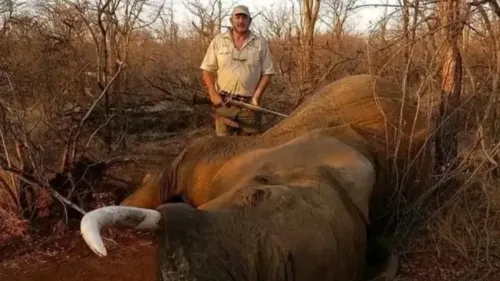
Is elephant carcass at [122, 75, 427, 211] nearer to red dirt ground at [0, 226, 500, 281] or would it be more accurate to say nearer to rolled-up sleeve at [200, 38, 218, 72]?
red dirt ground at [0, 226, 500, 281]

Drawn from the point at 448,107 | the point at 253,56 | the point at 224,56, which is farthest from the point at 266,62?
the point at 448,107

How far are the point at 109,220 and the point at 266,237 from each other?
818 mm

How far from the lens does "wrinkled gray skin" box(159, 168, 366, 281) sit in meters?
2.92

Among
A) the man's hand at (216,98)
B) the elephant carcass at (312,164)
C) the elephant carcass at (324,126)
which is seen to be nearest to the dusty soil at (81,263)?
the elephant carcass at (324,126)

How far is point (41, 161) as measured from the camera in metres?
6.03

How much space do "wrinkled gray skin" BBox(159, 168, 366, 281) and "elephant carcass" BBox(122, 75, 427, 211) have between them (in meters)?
1.62

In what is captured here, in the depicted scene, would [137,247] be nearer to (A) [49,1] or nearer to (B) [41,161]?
(B) [41,161]

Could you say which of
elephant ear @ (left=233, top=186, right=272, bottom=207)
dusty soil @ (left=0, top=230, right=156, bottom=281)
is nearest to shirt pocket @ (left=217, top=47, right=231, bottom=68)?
dusty soil @ (left=0, top=230, right=156, bottom=281)

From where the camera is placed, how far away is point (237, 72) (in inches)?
276

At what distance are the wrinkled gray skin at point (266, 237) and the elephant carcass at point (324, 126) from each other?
5.33ft

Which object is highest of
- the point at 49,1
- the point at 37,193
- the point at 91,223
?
the point at 49,1

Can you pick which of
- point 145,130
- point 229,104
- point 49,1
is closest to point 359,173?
point 229,104

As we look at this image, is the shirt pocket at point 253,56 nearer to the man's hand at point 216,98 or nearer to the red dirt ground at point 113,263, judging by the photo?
the man's hand at point 216,98

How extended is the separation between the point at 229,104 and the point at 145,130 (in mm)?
5667
